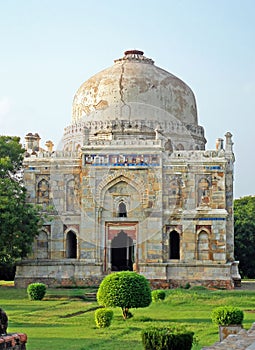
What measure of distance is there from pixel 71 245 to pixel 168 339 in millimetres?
18591

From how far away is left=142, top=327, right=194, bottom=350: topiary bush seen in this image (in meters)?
10.7

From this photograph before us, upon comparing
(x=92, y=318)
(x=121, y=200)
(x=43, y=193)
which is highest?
(x=43, y=193)

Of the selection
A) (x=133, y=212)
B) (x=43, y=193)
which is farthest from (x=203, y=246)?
(x=43, y=193)

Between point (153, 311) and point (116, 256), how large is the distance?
1226 centimetres

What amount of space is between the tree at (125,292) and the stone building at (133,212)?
9.87m

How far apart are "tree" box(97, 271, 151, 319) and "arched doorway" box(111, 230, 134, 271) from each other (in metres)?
10.8

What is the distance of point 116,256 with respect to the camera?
1228 inches

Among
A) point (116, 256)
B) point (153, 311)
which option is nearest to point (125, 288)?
point (153, 311)

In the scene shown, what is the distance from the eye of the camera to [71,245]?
29.2 metres

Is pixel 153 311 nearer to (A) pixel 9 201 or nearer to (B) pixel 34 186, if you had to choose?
(A) pixel 9 201

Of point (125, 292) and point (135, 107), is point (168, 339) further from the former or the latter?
point (135, 107)

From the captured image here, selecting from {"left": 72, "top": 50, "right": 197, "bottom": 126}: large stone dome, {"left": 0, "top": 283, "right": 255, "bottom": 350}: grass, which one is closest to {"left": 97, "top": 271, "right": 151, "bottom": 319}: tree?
{"left": 0, "top": 283, "right": 255, "bottom": 350}: grass

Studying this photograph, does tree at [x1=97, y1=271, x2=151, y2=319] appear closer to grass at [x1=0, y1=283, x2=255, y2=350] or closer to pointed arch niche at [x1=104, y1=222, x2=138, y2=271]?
grass at [x1=0, y1=283, x2=255, y2=350]

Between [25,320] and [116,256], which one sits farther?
[116,256]
